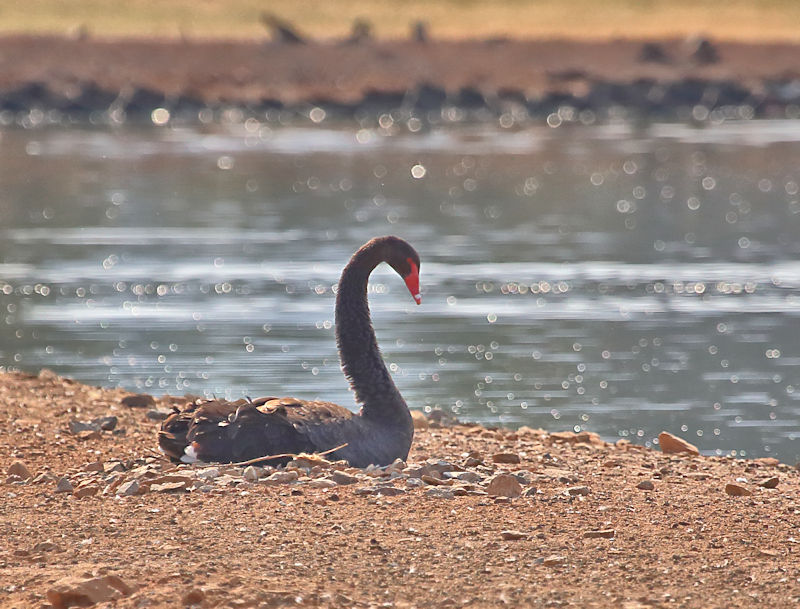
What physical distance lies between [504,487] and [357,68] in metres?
67.2

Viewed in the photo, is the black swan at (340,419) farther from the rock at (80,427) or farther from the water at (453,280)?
the water at (453,280)

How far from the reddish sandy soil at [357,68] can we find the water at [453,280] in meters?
21.0

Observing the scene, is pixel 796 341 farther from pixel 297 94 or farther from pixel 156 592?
pixel 297 94

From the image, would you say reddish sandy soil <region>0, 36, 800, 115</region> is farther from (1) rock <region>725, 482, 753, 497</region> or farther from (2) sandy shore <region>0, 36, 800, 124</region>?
(1) rock <region>725, 482, 753, 497</region>

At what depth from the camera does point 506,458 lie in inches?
404

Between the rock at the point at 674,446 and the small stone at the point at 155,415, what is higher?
the small stone at the point at 155,415

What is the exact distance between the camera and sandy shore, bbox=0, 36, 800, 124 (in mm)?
67000

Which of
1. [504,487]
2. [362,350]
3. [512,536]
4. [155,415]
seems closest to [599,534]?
[512,536]

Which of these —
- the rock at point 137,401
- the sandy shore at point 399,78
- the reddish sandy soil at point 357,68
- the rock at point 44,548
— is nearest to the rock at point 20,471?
the rock at point 44,548

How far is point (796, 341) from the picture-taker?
59.6ft

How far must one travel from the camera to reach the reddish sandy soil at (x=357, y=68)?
2741 inches

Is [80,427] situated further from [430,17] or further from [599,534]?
[430,17]

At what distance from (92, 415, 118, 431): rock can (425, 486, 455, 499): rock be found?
3386mm

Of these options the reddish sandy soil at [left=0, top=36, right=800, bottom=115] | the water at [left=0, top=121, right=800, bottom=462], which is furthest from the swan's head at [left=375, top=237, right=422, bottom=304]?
the reddish sandy soil at [left=0, top=36, right=800, bottom=115]
